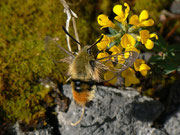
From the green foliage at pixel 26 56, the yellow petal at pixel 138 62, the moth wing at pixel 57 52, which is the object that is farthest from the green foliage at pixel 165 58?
the green foliage at pixel 26 56

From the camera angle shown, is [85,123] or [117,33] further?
[85,123]

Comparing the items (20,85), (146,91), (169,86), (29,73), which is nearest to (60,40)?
(29,73)

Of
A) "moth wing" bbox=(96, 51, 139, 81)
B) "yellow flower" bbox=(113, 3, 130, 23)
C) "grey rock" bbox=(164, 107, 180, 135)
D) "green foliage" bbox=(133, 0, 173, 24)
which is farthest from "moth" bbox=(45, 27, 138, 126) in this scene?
"green foliage" bbox=(133, 0, 173, 24)

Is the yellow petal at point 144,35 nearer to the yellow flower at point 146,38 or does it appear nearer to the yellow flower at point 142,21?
the yellow flower at point 146,38

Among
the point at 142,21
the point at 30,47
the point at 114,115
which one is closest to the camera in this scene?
the point at 142,21

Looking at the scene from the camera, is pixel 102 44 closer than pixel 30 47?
Yes

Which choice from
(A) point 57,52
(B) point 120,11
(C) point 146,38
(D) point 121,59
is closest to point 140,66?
(C) point 146,38

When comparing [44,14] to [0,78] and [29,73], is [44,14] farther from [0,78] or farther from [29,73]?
[0,78]

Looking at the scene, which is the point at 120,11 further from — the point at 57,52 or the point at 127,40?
the point at 57,52
